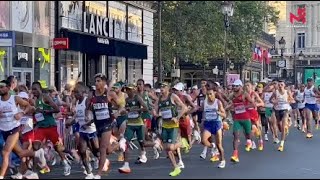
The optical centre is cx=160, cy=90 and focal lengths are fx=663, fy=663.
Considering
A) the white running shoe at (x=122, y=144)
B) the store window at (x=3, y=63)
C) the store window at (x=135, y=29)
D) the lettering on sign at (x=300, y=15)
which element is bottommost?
the white running shoe at (x=122, y=144)

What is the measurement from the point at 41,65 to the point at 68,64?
2933 millimetres

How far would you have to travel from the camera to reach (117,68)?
25766mm

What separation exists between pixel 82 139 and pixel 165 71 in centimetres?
2523

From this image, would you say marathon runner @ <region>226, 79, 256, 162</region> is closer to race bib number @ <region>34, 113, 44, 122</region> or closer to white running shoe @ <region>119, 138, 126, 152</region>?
white running shoe @ <region>119, 138, 126, 152</region>

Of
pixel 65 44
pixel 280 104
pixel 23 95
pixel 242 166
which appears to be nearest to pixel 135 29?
pixel 280 104

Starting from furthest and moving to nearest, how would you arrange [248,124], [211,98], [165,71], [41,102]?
[165,71] < [248,124] < [211,98] < [41,102]

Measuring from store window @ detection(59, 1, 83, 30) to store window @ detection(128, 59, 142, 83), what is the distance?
13.7 metres

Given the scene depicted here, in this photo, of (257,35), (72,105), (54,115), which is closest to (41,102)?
(54,115)

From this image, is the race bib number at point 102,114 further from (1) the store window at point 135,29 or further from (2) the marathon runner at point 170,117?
(1) the store window at point 135,29

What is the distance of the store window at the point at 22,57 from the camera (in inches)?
830

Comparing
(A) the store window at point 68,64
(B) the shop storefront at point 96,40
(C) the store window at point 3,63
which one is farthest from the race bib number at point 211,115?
(C) the store window at point 3,63

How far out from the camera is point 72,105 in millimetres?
14203

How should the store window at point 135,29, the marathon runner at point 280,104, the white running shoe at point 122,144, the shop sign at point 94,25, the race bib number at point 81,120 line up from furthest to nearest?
1. the store window at point 135,29
2. the marathon runner at point 280,104
3. the white running shoe at point 122,144
4. the shop sign at point 94,25
5. the race bib number at point 81,120

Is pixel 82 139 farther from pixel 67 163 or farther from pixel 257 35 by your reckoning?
pixel 257 35
